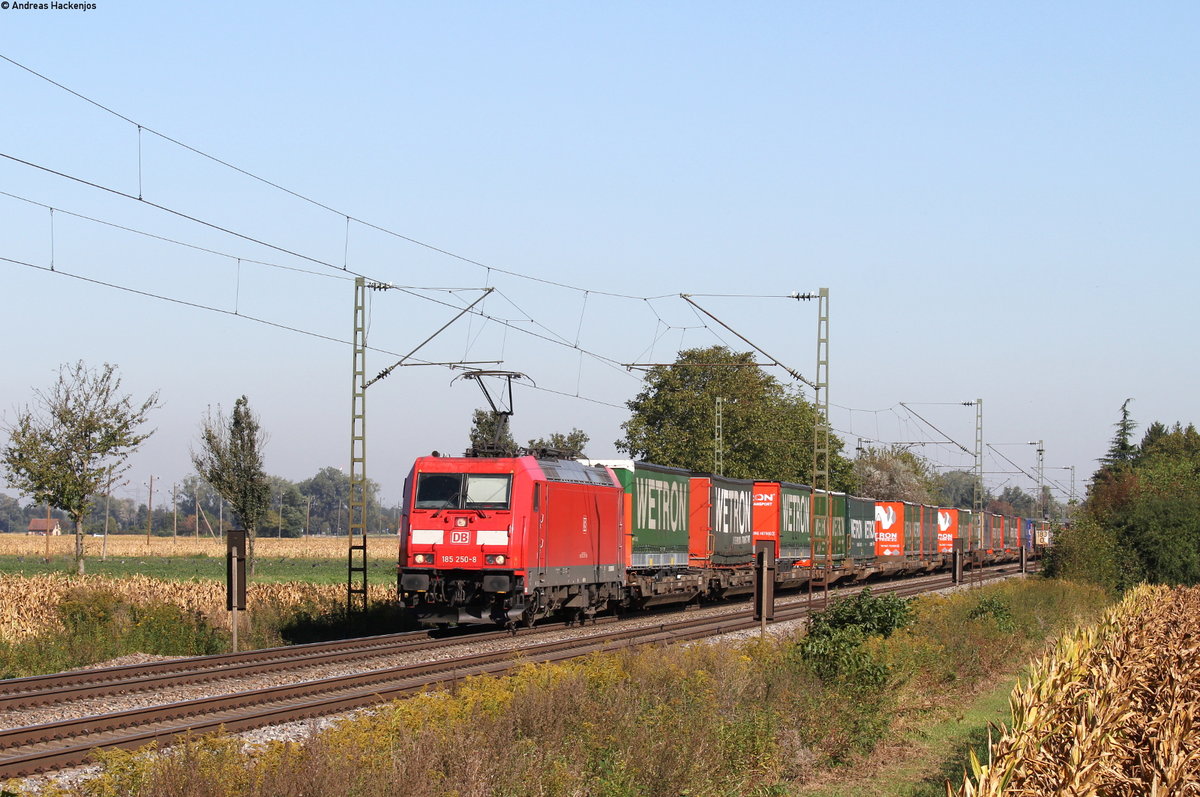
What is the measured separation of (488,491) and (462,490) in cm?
55

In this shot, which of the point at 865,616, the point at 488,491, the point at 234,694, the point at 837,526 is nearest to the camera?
the point at 234,694

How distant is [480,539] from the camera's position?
2403 cm

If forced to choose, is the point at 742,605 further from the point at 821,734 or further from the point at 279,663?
the point at 821,734

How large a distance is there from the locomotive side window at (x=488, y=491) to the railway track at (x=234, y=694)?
2545mm

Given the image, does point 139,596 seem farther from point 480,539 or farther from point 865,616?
point 865,616

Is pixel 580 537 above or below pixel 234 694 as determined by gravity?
above

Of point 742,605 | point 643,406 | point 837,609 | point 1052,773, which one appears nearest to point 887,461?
point 643,406

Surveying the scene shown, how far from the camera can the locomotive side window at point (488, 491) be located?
952 inches

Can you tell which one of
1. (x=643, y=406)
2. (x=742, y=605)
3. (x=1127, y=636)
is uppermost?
(x=643, y=406)

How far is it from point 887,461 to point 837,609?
109m

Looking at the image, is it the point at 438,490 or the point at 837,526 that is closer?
the point at 438,490

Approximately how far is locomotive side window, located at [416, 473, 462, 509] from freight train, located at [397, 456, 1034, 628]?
0.02m

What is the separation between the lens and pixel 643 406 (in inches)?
3221

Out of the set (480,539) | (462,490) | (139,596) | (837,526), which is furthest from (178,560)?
(480,539)
